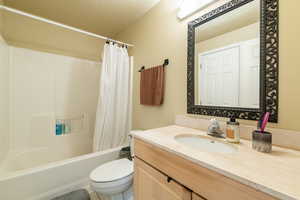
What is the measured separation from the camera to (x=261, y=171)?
0.44m

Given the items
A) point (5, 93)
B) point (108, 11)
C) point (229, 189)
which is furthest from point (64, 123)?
point (229, 189)

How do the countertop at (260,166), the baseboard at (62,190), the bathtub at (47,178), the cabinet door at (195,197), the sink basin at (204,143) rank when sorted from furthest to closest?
the baseboard at (62,190), the bathtub at (47,178), the sink basin at (204,143), the cabinet door at (195,197), the countertop at (260,166)

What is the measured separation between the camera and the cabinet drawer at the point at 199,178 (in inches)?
15.9

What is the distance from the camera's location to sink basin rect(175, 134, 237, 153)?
77 cm

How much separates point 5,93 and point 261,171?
2.37 m

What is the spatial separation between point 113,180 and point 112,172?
0.12 metres

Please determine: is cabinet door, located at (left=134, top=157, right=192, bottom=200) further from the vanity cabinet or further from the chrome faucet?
the chrome faucet

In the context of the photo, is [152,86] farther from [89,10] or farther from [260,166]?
[89,10]

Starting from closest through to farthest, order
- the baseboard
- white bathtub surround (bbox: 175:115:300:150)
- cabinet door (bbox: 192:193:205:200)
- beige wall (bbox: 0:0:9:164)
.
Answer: cabinet door (bbox: 192:193:205:200)
white bathtub surround (bbox: 175:115:300:150)
the baseboard
beige wall (bbox: 0:0:9:164)

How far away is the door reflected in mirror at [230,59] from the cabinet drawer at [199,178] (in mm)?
583

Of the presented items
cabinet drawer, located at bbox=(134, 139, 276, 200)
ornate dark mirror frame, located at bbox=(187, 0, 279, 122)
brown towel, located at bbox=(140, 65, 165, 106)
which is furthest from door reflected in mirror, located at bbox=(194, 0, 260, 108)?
cabinet drawer, located at bbox=(134, 139, 276, 200)

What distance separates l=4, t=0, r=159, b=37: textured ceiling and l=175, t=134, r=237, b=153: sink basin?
5.17 feet

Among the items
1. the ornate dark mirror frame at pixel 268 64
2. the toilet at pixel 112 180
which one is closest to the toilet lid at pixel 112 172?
the toilet at pixel 112 180

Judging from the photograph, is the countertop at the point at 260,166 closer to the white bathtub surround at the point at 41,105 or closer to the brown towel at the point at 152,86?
the brown towel at the point at 152,86
